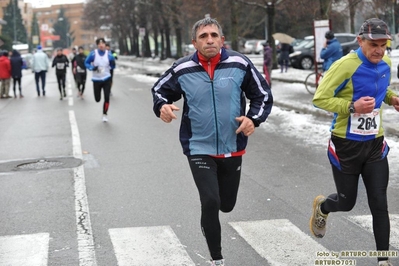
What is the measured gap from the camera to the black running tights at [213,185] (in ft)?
16.3

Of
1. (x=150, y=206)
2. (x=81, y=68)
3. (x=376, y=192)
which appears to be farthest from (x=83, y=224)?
(x=81, y=68)

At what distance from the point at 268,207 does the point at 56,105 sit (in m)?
15.2

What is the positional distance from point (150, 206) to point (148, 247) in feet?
5.50

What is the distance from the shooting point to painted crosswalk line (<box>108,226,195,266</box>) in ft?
18.3

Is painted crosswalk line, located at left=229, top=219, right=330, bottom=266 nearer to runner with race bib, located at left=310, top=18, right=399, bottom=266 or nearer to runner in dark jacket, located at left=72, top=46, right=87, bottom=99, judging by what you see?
runner with race bib, located at left=310, top=18, right=399, bottom=266

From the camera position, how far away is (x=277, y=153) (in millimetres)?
11188

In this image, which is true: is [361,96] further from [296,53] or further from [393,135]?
[296,53]

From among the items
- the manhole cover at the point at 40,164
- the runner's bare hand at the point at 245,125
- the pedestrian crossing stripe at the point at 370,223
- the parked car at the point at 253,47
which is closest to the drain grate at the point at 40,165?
the manhole cover at the point at 40,164

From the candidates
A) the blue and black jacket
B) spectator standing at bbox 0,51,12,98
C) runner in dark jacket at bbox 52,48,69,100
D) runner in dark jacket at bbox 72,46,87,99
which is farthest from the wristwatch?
spectator standing at bbox 0,51,12,98

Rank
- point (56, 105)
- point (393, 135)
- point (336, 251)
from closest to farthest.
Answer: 1. point (336, 251)
2. point (393, 135)
3. point (56, 105)

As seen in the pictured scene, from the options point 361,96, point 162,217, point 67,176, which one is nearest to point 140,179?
point 67,176

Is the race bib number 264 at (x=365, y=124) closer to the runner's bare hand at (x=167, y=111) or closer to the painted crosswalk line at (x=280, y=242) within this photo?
the painted crosswalk line at (x=280, y=242)

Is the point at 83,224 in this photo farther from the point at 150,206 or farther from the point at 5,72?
the point at 5,72

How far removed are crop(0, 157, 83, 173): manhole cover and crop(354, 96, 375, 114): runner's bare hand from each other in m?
6.08
